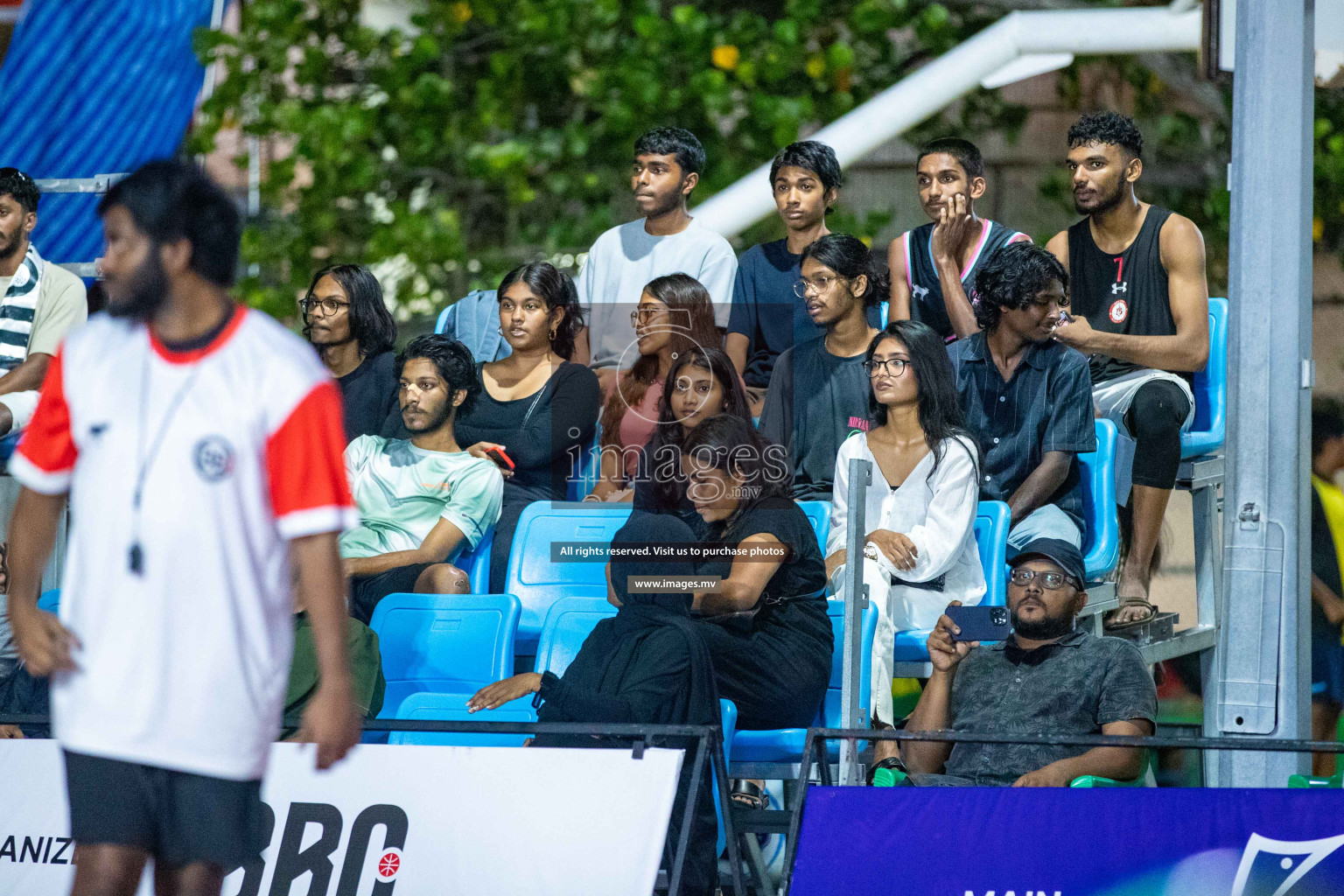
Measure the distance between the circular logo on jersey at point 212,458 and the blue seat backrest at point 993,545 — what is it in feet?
9.20

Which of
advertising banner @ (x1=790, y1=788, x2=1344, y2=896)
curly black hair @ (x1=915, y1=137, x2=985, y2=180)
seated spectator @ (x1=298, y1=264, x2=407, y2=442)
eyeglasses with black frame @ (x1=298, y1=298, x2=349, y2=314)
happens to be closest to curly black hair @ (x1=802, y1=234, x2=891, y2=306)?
curly black hair @ (x1=915, y1=137, x2=985, y2=180)

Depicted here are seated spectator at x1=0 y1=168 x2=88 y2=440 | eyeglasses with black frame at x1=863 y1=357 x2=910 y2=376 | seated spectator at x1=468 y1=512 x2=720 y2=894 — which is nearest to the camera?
seated spectator at x1=468 y1=512 x2=720 y2=894

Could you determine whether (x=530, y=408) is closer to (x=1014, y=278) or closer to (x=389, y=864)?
(x=1014, y=278)

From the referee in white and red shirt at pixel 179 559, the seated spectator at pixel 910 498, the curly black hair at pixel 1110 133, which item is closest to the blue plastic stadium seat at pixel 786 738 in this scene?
the seated spectator at pixel 910 498

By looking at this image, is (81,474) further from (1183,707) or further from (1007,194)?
(1007,194)

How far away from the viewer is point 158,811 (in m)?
2.60

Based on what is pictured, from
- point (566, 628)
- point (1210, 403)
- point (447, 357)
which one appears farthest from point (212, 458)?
point (1210, 403)

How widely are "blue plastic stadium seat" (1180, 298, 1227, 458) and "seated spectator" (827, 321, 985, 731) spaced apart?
1.04 metres

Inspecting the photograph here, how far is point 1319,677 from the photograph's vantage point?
22.9 ft

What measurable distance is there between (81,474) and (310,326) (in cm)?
320

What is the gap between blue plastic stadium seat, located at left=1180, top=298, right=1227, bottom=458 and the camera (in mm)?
5583

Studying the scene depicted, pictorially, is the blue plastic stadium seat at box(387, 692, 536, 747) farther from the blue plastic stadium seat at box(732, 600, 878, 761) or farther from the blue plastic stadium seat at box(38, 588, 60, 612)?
the blue plastic stadium seat at box(38, 588, 60, 612)

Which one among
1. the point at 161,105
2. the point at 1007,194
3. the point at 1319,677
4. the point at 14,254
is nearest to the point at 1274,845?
the point at 1319,677

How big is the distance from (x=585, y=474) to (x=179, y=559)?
3.00 m
